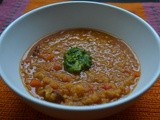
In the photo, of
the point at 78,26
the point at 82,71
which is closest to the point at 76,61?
the point at 82,71

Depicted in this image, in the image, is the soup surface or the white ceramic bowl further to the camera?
the soup surface

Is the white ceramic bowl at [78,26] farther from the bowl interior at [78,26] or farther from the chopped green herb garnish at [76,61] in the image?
the chopped green herb garnish at [76,61]

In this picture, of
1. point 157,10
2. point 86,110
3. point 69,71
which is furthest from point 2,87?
point 157,10

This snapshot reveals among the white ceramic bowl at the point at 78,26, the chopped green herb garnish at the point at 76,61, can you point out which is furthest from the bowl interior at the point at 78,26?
the chopped green herb garnish at the point at 76,61

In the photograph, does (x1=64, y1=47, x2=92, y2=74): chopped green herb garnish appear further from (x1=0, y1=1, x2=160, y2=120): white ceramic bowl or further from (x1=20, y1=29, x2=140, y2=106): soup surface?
(x1=0, y1=1, x2=160, y2=120): white ceramic bowl

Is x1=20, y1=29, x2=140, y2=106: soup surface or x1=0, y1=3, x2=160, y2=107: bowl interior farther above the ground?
x1=0, y1=3, x2=160, y2=107: bowl interior

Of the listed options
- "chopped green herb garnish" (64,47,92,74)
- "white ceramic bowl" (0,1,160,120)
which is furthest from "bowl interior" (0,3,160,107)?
"chopped green herb garnish" (64,47,92,74)
